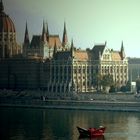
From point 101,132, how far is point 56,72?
1760cm

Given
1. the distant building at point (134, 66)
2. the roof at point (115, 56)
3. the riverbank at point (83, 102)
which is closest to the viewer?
the riverbank at point (83, 102)

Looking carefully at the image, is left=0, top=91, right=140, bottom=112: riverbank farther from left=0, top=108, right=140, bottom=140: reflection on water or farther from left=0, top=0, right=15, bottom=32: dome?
left=0, top=0, right=15, bottom=32: dome

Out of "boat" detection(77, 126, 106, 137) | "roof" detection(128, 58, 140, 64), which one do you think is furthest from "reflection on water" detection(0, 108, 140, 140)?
"roof" detection(128, 58, 140, 64)

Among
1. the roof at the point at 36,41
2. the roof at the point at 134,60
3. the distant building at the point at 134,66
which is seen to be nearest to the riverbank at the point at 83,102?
the roof at the point at 36,41

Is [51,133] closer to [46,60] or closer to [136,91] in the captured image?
[136,91]

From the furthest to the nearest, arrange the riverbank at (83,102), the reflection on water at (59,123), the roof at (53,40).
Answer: the roof at (53,40) < the riverbank at (83,102) < the reflection on water at (59,123)

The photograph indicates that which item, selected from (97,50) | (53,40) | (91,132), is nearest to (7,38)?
(53,40)

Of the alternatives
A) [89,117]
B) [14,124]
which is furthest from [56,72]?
[14,124]

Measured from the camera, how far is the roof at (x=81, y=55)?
45.8 m

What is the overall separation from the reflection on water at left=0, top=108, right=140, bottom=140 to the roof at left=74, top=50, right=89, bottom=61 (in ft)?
24.5

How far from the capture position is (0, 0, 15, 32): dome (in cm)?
4992

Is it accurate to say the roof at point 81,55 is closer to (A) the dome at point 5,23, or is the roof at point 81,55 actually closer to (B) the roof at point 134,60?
(A) the dome at point 5,23

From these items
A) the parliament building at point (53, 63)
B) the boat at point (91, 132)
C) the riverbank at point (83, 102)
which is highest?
the parliament building at point (53, 63)

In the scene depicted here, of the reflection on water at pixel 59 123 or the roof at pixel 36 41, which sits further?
the roof at pixel 36 41
